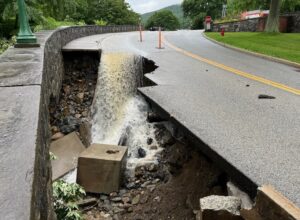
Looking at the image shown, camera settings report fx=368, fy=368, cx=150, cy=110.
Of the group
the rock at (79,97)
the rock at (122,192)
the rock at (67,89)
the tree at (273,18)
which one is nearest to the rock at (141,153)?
the rock at (122,192)

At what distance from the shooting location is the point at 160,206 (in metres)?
6.08

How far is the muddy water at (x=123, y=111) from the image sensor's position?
841cm

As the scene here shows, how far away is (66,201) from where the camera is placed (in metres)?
5.42

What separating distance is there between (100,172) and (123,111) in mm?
2993

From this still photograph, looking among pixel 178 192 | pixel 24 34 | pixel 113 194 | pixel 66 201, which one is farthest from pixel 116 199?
pixel 24 34

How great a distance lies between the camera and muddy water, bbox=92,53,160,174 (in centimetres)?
841

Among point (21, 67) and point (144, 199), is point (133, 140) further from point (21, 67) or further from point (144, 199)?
point (21, 67)

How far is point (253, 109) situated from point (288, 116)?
2.15 feet

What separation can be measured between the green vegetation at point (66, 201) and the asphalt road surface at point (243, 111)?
6.63 feet

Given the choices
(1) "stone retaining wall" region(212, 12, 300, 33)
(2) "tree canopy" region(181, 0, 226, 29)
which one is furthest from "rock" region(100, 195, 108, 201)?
(2) "tree canopy" region(181, 0, 226, 29)

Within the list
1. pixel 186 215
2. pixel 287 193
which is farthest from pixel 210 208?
pixel 186 215

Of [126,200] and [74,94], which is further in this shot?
[74,94]

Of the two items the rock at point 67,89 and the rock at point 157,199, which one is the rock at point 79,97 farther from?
the rock at point 157,199

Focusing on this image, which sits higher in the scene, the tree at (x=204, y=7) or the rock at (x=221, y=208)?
the rock at (x=221, y=208)
